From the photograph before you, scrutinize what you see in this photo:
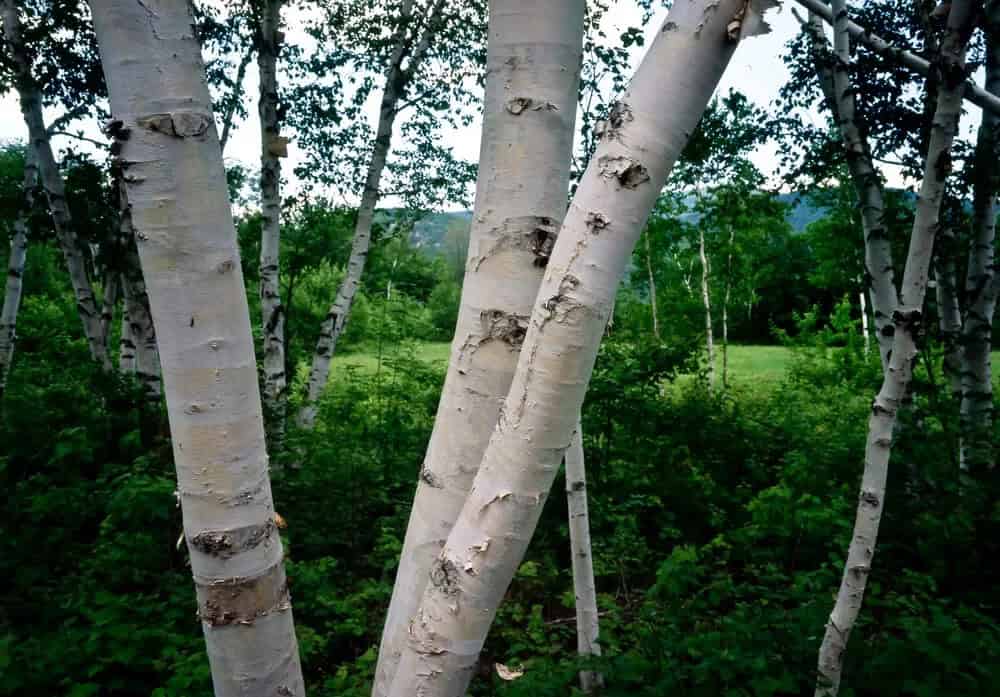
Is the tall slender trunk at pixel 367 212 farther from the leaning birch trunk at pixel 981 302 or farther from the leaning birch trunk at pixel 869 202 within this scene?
the leaning birch trunk at pixel 981 302

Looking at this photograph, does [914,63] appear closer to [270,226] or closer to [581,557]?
[581,557]

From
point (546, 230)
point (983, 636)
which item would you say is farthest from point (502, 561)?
point (983, 636)

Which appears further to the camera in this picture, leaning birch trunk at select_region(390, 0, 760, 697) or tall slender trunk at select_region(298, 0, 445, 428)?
tall slender trunk at select_region(298, 0, 445, 428)

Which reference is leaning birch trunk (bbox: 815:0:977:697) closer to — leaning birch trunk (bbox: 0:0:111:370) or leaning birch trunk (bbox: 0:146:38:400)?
leaning birch trunk (bbox: 0:0:111:370)

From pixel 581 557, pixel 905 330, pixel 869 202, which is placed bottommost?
pixel 581 557

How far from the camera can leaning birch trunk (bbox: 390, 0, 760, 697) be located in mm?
853

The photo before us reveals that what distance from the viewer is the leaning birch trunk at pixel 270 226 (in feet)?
20.7

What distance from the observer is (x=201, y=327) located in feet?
3.25

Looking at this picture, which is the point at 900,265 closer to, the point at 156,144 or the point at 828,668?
the point at 828,668

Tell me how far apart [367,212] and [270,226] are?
5.16 feet

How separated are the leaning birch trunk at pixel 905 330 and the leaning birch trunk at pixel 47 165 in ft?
28.3

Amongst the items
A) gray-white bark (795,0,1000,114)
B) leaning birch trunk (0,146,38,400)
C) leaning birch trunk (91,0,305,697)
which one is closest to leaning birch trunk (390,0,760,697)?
→ leaning birch trunk (91,0,305,697)

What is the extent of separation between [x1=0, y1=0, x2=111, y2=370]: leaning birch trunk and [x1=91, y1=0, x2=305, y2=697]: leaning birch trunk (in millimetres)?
7979

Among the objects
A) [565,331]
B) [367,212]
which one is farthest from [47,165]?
[565,331]
